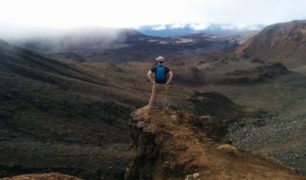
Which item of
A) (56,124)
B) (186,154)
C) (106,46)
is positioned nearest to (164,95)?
(186,154)

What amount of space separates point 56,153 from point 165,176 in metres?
14.7

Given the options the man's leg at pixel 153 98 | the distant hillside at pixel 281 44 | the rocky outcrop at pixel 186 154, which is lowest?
the distant hillside at pixel 281 44

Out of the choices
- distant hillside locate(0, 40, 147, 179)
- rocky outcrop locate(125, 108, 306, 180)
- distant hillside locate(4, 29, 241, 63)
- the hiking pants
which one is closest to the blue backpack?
the hiking pants

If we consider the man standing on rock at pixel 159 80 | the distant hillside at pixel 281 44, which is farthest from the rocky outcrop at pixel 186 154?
the distant hillside at pixel 281 44

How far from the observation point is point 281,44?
130m

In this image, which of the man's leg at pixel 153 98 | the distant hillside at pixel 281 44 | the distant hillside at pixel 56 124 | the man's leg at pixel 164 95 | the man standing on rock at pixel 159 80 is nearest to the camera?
the man standing on rock at pixel 159 80

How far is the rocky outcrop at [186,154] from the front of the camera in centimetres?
1558

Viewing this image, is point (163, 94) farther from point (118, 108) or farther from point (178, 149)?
point (118, 108)

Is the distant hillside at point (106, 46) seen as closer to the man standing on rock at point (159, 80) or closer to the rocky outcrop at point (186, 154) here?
the man standing on rock at point (159, 80)

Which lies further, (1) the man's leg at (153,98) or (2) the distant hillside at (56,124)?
(2) the distant hillside at (56,124)

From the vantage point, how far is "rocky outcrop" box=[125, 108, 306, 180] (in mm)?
15578

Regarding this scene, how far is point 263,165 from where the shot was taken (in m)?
16.7

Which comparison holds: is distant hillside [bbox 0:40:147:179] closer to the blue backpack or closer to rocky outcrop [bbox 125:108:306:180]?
the blue backpack

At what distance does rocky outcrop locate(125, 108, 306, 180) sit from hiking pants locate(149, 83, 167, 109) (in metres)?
0.64
